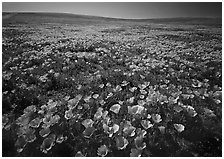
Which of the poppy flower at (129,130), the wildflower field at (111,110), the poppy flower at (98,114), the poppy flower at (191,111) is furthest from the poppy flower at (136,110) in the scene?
the poppy flower at (191,111)

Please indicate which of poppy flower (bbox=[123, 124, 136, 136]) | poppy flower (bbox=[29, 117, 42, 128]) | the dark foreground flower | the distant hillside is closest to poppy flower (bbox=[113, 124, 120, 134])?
poppy flower (bbox=[123, 124, 136, 136])

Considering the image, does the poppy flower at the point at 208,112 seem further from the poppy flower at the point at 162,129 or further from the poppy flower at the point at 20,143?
the poppy flower at the point at 20,143

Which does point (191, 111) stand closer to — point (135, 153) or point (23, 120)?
point (135, 153)

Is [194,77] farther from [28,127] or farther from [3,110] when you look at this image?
[3,110]

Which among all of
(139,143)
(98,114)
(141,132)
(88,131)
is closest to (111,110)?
(98,114)

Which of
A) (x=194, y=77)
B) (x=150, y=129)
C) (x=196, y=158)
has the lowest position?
(x=196, y=158)


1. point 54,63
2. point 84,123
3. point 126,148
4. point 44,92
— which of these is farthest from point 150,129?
point 54,63
